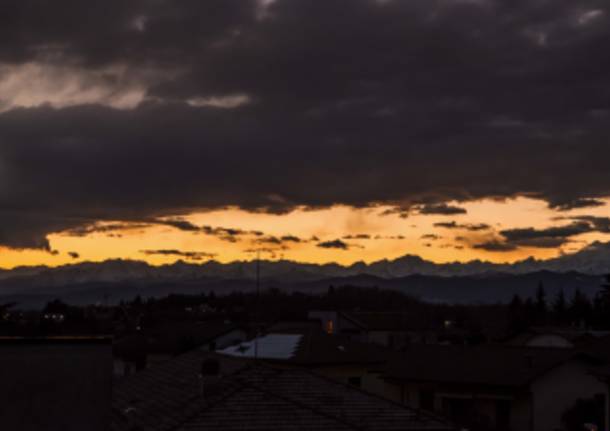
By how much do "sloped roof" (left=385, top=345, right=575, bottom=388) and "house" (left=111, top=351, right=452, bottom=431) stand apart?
1910 cm

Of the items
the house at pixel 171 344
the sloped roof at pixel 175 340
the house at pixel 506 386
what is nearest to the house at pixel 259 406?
the house at pixel 506 386

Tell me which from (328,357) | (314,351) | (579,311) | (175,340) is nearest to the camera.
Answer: (328,357)

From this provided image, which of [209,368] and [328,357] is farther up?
[209,368]

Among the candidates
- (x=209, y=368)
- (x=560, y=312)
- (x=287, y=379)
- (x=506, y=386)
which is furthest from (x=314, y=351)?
(x=560, y=312)

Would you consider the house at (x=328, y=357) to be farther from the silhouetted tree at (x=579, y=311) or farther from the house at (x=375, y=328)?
the silhouetted tree at (x=579, y=311)

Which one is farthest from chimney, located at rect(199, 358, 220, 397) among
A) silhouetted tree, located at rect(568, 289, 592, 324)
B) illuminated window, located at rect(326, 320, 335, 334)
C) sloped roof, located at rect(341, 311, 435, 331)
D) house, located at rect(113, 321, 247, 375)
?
silhouetted tree, located at rect(568, 289, 592, 324)

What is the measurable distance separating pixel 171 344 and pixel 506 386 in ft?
130

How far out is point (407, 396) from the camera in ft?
164

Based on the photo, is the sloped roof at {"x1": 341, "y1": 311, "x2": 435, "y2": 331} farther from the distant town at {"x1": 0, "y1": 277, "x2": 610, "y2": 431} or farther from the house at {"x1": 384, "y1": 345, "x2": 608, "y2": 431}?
the house at {"x1": 384, "y1": 345, "x2": 608, "y2": 431}

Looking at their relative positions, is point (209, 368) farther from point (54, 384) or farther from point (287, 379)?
point (54, 384)

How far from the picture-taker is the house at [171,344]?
7000 cm

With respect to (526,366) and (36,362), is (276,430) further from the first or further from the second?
(526,366)

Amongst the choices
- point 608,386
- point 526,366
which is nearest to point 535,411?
point 526,366

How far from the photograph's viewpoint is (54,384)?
1328cm
